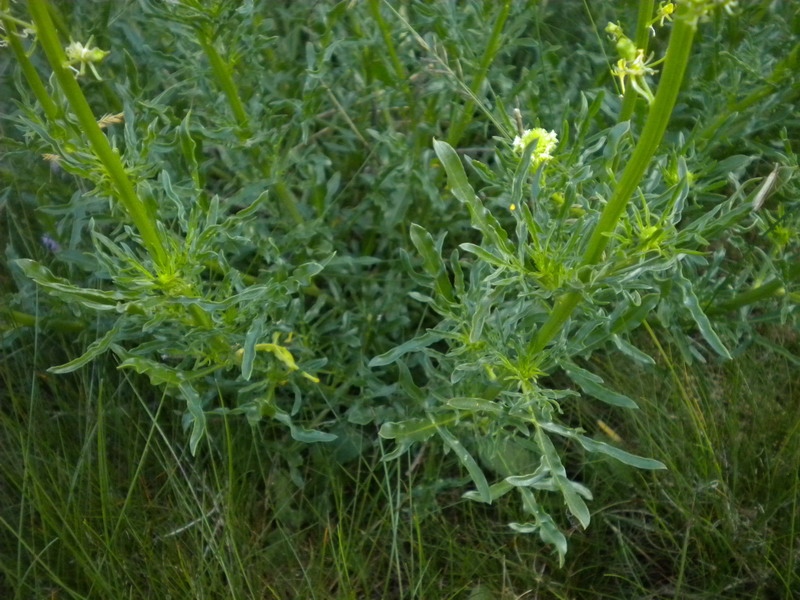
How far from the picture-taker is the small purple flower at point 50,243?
2674 millimetres

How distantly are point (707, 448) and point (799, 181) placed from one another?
2.34 ft

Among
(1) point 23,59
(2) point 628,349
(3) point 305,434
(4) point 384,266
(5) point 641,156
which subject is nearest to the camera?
(5) point 641,156

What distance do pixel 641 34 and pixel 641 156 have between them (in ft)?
1.38

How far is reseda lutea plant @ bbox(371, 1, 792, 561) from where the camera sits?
A: 1.57 metres

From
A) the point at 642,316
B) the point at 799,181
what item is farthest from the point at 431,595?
the point at 799,181

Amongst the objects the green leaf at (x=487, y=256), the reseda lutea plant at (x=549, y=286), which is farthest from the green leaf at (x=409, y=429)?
the green leaf at (x=487, y=256)

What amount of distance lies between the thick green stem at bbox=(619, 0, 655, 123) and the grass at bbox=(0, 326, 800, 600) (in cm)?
76

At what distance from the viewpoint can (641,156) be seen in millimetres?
1394

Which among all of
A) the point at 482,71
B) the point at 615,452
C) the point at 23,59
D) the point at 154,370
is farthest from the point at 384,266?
the point at 23,59

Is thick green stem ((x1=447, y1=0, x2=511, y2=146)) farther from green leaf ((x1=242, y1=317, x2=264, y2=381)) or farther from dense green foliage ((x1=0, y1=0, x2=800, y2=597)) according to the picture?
green leaf ((x1=242, y1=317, x2=264, y2=381))

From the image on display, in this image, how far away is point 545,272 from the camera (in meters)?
1.67

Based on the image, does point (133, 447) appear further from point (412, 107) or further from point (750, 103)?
point (750, 103)

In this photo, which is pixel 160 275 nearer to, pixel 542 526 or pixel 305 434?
pixel 305 434

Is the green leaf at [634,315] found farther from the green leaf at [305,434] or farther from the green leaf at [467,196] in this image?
the green leaf at [305,434]
